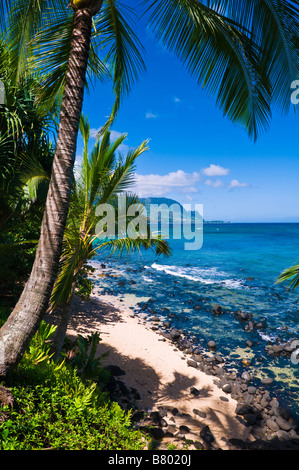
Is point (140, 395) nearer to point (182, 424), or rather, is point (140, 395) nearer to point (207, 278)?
point (182, 424)

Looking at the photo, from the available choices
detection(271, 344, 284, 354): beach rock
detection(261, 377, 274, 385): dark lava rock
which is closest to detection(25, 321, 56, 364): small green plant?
detection(261, 377, 274, 385): dark lava rock

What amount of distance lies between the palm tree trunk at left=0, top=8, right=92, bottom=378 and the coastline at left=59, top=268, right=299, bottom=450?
3828mm

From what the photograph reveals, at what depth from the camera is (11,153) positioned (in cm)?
548

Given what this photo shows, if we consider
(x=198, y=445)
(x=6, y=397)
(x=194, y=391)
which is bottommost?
(x=194, y=391)

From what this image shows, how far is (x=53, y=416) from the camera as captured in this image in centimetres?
372

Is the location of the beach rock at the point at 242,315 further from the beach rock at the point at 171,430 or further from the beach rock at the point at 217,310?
the beach rock at the point at 171,430

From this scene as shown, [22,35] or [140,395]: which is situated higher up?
[22,35]

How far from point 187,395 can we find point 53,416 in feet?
17.4

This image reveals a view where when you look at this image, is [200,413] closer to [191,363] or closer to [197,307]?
[191,363]

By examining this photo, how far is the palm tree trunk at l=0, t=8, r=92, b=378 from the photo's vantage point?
368 cm

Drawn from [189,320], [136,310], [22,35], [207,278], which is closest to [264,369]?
[189,320]

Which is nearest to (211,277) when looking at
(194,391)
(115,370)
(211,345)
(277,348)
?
(277,348)

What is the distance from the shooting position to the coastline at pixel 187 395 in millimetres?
6172

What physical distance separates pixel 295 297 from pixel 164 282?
11.0 meters
